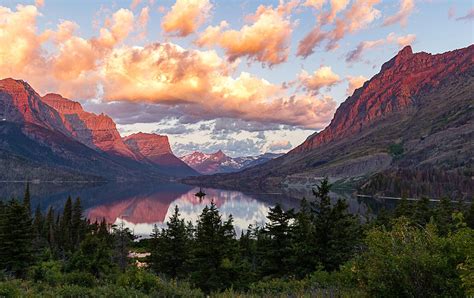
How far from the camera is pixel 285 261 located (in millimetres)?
38062

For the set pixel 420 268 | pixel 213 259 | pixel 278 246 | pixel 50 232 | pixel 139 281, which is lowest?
pixel 50 232

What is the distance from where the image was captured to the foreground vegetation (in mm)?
14289

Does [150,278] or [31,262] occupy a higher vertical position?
[150,278]

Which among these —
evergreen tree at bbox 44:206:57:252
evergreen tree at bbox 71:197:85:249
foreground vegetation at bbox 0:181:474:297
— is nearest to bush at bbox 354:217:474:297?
foreground vegetation at bbox 0:181:474:297

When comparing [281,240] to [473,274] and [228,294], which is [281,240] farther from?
[473,274]

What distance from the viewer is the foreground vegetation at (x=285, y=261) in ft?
46.9

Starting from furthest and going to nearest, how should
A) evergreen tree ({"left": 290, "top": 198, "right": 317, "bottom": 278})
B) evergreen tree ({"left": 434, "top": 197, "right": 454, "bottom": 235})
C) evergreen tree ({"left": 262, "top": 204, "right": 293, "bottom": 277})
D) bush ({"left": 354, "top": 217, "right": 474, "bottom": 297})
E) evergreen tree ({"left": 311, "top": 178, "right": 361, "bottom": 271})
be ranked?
evergreen tree ({"left": 434, "top": 197, "right": 454, "bottom": 235}) → evergreen tree ({"left": 262, "top": 204, "right": 293, "bottom": 277}) → evergreen tree ({"left": 290, "top": 198, "right": 317, "bottom": 278}) → evergreen tree ({"left": 311, "top": 178, "right": 361, "bottom": 271}) → bush ({"left": 354, "top": 217, "right": 474, "bottom": 297})

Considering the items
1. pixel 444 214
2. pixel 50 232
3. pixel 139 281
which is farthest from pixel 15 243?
pixel 444 214

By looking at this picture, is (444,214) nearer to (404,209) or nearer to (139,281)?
(404,209)

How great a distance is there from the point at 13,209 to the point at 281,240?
3618cm

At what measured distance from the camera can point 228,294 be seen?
17797 mm

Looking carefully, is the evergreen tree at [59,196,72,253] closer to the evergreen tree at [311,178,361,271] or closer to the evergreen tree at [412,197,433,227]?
the evergreen tree at [412,197,433,227]

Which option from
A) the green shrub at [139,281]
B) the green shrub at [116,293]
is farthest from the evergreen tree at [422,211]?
the green shrub at [116,293]

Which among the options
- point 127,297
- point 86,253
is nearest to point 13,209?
point 86,253
